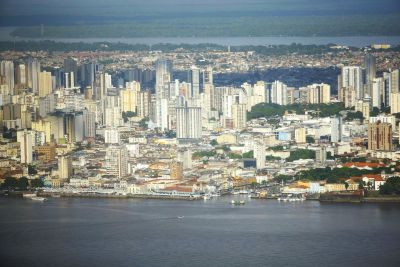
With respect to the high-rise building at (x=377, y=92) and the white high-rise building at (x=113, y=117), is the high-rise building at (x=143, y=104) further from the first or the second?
the high-rise building at (x=377, y=92)

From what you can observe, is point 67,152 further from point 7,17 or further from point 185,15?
point 185,15

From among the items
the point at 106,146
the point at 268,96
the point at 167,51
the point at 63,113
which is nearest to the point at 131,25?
the point at 167,51

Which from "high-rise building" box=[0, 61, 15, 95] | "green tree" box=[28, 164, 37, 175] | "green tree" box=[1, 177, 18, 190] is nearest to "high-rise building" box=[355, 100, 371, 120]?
"high-rise building" box=[0, 61, 15, 95]

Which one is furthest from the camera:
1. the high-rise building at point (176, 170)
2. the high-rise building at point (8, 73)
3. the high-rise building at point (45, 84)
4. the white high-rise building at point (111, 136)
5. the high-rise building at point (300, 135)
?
the high-rise building at point (45, 84)

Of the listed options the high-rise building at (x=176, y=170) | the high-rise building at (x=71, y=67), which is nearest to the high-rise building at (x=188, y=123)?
the high-rise building at (x=176, y=170)

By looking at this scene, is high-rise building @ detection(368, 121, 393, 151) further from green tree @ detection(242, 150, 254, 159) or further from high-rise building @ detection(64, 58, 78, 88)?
high-rise building @ detection(64, 58, 78, 88)

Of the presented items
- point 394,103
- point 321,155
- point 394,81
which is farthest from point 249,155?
point 394,81
